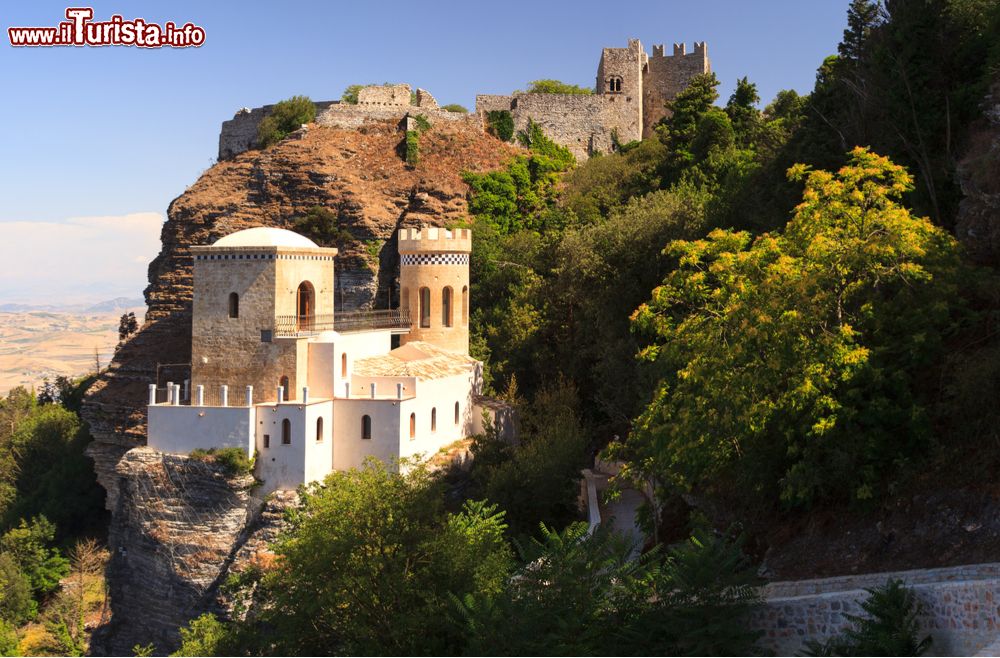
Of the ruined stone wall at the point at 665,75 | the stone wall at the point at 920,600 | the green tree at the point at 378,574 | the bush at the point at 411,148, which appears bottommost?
the green tree at the point at 378,574

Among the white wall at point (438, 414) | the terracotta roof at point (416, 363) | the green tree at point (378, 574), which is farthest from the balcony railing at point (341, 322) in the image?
the green tree at point (378, 574)

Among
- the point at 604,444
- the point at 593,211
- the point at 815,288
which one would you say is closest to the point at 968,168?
the point at 815,288

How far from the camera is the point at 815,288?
16.2 m

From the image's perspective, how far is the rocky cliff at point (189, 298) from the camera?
28000mm

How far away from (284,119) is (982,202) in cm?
3420

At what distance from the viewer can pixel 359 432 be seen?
28.6m

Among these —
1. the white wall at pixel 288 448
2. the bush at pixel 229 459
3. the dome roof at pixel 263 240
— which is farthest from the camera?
the dome roof at pixel 263 240

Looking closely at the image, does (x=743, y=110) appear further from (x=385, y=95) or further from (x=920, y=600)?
(x=920, y=600)

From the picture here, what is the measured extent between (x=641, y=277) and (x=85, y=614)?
21573 mm

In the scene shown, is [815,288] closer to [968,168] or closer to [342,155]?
[968,168]

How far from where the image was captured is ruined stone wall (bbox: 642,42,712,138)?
5497cm

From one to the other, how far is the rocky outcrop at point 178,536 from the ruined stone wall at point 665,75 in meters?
33.3

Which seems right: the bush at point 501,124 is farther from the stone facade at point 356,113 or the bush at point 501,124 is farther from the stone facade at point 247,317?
the stone facade at point 247,317

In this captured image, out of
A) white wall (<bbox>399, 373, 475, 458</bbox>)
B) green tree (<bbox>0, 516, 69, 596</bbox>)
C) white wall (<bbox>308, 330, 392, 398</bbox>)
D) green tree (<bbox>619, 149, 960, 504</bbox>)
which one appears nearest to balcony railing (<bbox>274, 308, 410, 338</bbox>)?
white wall (<bbox>308, 330, 392, 398</bbox>)
